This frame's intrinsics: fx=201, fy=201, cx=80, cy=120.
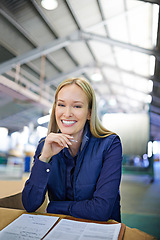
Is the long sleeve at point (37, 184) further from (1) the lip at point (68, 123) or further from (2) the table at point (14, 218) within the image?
(1) the lip at point (68, 123)

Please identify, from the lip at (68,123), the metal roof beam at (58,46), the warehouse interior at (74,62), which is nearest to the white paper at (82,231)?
the lip at (68,123)

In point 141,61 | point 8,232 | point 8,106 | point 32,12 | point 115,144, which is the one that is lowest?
point 8,232

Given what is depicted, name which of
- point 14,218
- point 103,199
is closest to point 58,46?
point 103,199

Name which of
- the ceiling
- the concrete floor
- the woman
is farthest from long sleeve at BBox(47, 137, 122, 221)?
the concrete floor

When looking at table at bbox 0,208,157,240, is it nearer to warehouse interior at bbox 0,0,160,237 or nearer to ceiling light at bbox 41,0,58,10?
warehouse interior at bbox 0,0,160,237

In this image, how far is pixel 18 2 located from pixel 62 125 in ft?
3.12

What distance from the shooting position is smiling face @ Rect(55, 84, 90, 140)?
3.08 feet

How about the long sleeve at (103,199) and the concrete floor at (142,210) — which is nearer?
the long sleeve at (103,199)

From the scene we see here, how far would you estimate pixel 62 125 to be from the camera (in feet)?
3.13

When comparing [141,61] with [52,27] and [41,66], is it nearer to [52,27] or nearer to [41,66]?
[41,66]

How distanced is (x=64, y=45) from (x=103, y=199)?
233cm

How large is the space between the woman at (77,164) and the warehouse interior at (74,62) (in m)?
0.28

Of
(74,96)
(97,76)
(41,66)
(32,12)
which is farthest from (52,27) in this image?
(97,76)

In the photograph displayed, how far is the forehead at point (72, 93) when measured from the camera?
94 centimetres
